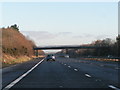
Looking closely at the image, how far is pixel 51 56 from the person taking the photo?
8112 cm

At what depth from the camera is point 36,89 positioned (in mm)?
15570

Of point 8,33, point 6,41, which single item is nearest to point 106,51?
point 8,33

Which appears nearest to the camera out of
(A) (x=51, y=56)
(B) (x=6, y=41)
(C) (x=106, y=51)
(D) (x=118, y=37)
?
(A) (x=51, y=56)

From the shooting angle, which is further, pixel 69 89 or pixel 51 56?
pixel 51 56

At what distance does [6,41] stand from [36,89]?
3417 inches

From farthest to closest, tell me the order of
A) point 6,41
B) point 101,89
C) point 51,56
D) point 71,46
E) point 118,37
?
point 71,46 → point 118,37 → point 6,41 → point 51,56 → point 101,89

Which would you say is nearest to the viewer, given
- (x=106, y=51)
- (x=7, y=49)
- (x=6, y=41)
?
(x=7, y=49)

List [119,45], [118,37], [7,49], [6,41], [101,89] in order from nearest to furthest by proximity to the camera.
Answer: [101,89], [7,49], [6,41], [119,45], [118,37]

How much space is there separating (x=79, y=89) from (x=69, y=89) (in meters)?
0.44

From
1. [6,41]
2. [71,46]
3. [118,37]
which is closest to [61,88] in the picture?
[6,41]

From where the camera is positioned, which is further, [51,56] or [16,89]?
[51,56]

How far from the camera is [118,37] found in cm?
12181

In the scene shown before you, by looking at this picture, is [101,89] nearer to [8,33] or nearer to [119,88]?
[119,88]

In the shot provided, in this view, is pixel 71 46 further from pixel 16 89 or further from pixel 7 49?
pixel 16 89
